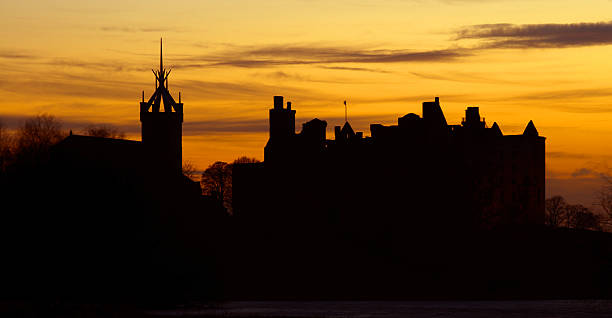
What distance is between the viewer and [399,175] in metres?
94.4

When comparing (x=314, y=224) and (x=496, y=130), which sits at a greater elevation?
(x=496, y=130)

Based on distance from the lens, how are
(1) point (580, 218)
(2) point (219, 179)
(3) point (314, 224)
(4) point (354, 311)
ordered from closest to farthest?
(4) point (354, 311) < (3) point (314, 224) < (2) point (219, 179) < (1) point (580, 218)

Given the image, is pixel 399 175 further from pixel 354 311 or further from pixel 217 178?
pixel 354 311

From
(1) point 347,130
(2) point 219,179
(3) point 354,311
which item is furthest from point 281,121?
(3) point 354,311

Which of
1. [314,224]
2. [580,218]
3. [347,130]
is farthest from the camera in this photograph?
[580,218]

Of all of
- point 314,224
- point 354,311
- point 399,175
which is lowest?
point 354,311

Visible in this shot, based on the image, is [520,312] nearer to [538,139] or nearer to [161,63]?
[538,139]

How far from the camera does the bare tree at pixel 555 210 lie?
144375 mm

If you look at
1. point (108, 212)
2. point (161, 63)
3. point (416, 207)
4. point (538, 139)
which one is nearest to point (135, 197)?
point (108, 212)

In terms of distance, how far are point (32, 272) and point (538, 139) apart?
2463 inches

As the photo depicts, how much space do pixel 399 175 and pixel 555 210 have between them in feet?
189

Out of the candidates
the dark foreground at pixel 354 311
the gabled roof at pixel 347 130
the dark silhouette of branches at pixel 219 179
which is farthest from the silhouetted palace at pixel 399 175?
the dark foreground at pixel 354 311

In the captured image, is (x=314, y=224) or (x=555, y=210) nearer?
(x=314, y=224)

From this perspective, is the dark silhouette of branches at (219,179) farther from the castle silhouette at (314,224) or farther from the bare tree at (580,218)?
the bare tree at (580,218)
